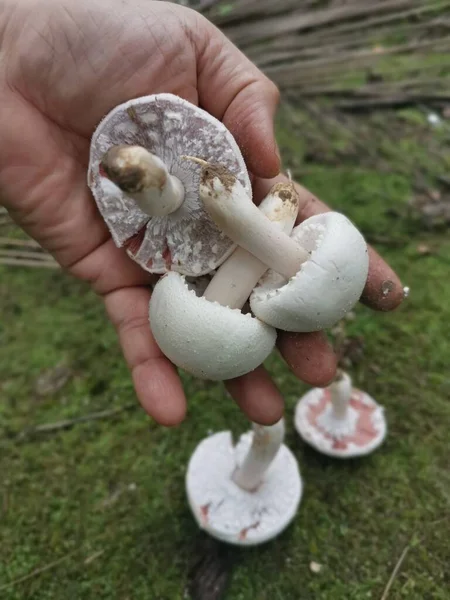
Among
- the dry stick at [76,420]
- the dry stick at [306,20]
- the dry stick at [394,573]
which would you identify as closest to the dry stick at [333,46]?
the dry stick at [306,20]

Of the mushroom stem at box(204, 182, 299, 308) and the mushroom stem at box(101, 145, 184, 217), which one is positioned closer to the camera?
the mushroom stem at box(101, 145, 184, 217)

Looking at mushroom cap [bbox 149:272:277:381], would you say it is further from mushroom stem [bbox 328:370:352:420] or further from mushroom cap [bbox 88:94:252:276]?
mushroom stem [bbox 328:370:352:420]

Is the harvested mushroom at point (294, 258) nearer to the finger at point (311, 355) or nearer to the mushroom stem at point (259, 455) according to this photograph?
the finger at point (311, 355)

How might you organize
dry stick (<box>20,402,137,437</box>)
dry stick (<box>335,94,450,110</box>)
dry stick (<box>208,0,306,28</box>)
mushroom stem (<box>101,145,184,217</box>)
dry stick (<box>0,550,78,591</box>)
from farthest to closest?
dry stick (<box>208,0,306,28</box>) < dry stick (<box>335,94,450,110</box>) < dry stick (<box>20,402,137,437</box>) < dry stick (<box>0,550,78,591</box>) < mushroom stem (<box>101,145,184,217</box>)

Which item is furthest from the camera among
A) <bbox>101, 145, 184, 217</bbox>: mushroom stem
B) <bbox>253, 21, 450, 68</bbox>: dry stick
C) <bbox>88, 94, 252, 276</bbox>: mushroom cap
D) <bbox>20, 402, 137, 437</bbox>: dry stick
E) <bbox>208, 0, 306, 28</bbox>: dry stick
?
<bbox>208, 0, 306, 28</bbox>: dry stick

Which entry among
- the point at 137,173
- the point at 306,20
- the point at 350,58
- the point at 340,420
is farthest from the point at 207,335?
the point at 306,20

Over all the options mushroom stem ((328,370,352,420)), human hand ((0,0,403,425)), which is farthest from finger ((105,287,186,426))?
mushroom stem ((328,370,352,420))

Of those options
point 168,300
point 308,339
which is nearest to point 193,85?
point 168,300

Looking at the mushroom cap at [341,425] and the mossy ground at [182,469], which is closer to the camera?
the mossy ground at [182,469]
